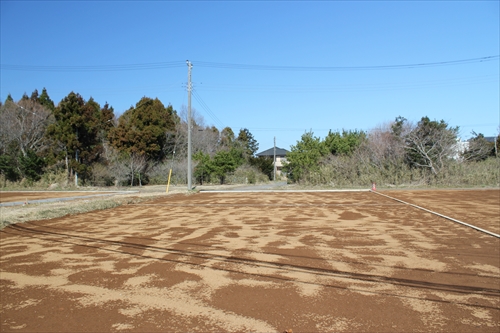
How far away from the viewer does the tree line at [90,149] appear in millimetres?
32844

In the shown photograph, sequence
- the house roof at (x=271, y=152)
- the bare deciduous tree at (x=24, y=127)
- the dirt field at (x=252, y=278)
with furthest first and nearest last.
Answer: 1. the house roof at (x=271, y=152)
2. the bare deciduous tree at (x=24, y=127)
3. the dirt field at (x=252, y=278)

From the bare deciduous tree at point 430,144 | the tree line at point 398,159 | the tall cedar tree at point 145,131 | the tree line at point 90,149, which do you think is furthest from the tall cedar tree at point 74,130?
the bare deciduous tree at point 430,144

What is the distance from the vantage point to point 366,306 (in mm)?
4719

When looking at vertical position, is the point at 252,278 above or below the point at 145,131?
below

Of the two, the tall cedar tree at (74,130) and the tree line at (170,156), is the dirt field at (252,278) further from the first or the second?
the tall cedar tree at (74,130)

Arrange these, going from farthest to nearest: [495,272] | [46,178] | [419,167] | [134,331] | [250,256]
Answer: [46,178] < [419,167] < [250,256] < [495,272] < [134,331]

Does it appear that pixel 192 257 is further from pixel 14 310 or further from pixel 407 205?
pixel 407 205

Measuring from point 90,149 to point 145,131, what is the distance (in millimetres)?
5454

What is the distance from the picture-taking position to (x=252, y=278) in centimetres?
587

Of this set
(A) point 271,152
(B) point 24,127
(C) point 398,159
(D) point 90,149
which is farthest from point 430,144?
(A) point 271,152

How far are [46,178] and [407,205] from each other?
30753 mm

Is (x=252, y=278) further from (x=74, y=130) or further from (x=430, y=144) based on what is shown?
(x=74, y=130)

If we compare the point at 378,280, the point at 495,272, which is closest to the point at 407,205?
the point at 495,272

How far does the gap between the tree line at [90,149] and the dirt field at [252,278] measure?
23996mm
